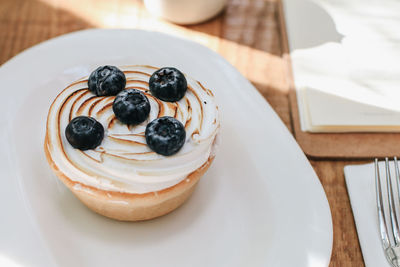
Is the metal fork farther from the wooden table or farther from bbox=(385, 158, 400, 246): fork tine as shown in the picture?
the wooden table

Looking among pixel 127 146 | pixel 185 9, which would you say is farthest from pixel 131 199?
pixel 185 9

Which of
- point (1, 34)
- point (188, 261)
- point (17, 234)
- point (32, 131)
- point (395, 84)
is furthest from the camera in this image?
point (1, 34)

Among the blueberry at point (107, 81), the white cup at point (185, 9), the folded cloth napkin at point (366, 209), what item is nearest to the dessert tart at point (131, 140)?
the blueberry at point (107, 81)

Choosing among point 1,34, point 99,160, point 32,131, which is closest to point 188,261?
point 99,160

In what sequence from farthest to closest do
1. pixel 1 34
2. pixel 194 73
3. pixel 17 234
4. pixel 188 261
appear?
Answer: 1. pixel 1 34
2. pixel 194 73
3. pixel 188 261
4. pixel 17 234

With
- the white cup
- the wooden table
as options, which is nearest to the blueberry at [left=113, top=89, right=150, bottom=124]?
the wooden table

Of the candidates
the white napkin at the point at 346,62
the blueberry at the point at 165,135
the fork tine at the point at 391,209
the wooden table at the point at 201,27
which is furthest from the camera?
the wooden table at the point at 201,27

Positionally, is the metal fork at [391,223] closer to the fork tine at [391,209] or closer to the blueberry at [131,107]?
the fork tine at [391,209]

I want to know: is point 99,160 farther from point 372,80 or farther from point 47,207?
point 372,80
